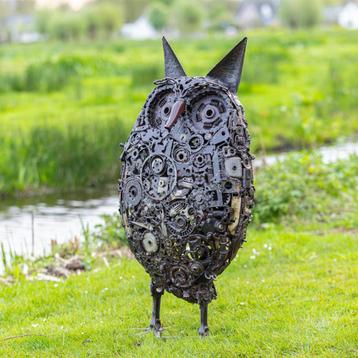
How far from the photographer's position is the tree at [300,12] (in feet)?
233

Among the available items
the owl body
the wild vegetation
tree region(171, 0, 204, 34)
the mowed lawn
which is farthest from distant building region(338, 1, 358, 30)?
the owl body

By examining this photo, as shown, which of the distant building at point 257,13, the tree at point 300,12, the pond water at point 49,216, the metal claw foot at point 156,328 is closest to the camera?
the metal claw foot at point 156,328

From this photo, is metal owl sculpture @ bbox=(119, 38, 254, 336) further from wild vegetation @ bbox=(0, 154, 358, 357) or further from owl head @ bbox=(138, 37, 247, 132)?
wild vegetation @ bbox=(0, 154, 358, 357)

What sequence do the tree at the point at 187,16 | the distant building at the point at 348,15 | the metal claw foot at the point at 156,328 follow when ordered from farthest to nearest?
the distant building at the point at 348,15 < the tree at the point at 187,16 < the metal claw foot at the point at 156,328

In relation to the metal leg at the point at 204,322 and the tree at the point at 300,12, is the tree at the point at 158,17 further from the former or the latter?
the metal leg at the point at 204,322

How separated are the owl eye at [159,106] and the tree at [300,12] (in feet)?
221

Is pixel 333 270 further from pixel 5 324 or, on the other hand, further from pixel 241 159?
pixel 5 324

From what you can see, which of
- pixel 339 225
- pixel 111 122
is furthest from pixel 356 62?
pixel 339 225

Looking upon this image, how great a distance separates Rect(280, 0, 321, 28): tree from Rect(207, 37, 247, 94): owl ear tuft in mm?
67267

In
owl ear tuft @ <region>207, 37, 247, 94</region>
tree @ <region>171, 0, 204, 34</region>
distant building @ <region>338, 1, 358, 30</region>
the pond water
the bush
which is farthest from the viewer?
distant building @ <region>338, 1, 358, 30</region>

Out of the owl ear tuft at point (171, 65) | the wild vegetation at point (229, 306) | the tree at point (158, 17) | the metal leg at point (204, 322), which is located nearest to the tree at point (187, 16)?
the tree at point (158, 17)

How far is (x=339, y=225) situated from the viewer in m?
9.84

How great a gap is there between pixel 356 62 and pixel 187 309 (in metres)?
22.7

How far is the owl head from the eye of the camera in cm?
579
